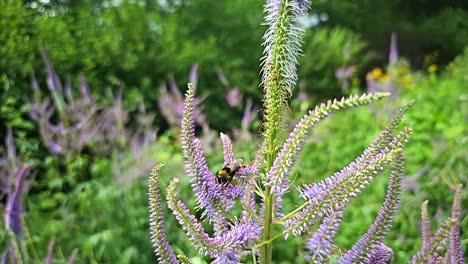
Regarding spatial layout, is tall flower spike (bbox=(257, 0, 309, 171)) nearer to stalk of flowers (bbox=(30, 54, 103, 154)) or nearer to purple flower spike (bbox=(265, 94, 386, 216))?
purple flower spike (bbox=(265, 94, 386, 216))

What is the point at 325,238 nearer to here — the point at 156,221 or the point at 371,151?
the point at 371,151

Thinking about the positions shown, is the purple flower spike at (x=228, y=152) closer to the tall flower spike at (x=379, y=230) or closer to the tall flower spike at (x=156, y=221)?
the tall flower spike at (x=156, y=221)

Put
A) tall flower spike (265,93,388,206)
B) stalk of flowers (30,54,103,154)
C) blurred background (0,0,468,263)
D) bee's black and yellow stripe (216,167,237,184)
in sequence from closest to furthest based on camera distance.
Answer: tall flower spike (265,93,388,206) → bee's black and yellow stripe (216,167,237,184) → blurred background (0,0,468,263) → stalk of flowers (30,54,103,154)

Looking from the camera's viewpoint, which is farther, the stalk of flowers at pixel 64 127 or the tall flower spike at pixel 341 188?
the stalk of flowers at pixel 64 127

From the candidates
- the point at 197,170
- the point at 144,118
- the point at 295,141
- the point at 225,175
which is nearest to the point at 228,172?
the point at 225,175

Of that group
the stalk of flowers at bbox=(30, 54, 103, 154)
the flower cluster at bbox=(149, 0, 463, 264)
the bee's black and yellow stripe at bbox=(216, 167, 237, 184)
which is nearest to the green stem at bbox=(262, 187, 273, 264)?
the flower cluster at bbox=(149, 0, 463, 264)

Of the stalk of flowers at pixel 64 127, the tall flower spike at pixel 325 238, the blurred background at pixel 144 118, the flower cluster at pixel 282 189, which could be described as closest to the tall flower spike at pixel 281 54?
the flower cluster at pixel 282 189
